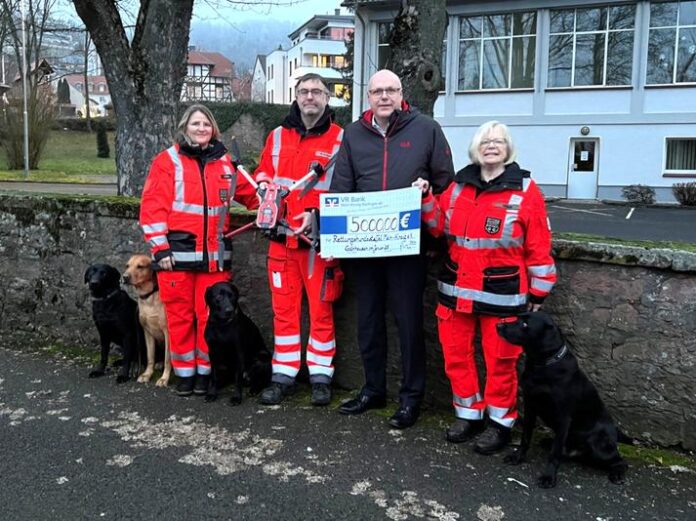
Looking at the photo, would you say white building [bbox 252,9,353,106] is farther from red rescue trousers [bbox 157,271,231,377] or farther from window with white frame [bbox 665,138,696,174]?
red rescue trousers [bbox 157,271,231,377]

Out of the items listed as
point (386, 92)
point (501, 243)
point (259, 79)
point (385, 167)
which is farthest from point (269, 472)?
point (259, 79)

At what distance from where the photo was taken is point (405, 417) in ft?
15.3

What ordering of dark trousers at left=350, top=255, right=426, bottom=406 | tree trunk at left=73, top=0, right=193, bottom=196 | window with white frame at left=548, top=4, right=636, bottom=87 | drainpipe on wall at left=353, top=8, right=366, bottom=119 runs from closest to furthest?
dark trousers at left=350, top=255, right=426, bottom=406 → tree trunk at left=73, top=0, right=193, bottom=196 → window with white frame at left=548, top=4, right=636, bottom=87 → drainpipe on wall at left=353, top=8, right=366, bottom=119

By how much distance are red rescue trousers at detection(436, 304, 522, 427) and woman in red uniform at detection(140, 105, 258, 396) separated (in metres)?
1.79

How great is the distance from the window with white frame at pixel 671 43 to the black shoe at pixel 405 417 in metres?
24.4

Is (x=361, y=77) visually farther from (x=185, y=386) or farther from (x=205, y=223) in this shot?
(x=185, y=386)

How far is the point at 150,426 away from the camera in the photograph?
184 inches

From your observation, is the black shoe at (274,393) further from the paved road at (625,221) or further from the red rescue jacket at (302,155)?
the paved road at (625,221)

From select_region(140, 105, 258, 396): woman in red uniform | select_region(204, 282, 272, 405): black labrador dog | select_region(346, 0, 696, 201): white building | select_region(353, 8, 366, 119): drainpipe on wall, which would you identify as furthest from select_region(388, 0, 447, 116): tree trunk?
select_region(353, 8, 366, 119): drainpipe on wall

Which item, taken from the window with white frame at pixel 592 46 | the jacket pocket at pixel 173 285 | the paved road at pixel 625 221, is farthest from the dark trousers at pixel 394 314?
the window with white frame at pixel 592 46

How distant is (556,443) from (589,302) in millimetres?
978

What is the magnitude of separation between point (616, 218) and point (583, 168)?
22.2 feet

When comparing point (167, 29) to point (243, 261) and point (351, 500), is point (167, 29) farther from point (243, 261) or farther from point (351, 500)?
point (351, 500)

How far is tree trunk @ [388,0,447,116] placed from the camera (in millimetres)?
6230
